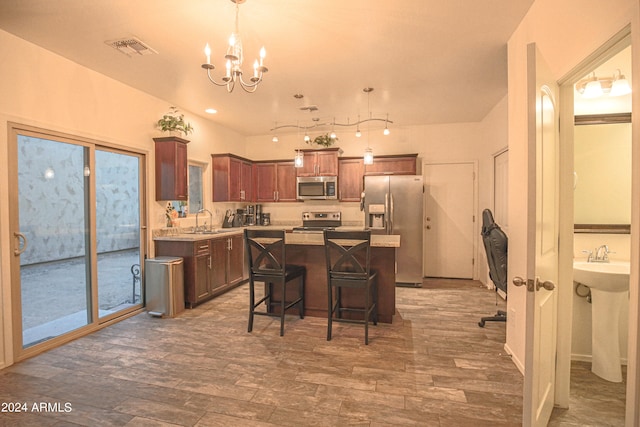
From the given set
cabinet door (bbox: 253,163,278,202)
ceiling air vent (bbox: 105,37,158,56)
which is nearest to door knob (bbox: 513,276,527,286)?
ceiling air vent (bbox: 105,37,158,56)

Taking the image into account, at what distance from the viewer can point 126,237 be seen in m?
3.78

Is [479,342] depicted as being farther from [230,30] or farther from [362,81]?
[230,30]

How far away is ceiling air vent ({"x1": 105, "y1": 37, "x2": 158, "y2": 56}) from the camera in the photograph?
8.64 ft

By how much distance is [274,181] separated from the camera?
605cm

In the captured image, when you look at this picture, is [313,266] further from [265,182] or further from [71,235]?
[265,182]

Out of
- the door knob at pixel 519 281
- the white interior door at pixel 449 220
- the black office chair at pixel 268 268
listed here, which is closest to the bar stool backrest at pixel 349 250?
the black office chair at pixel 268 268

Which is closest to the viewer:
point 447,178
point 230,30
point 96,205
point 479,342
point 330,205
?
point 230,30

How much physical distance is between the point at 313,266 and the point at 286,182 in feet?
9.20

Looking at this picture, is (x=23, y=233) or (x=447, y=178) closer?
(x=23, y=233)

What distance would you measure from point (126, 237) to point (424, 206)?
15.3ft

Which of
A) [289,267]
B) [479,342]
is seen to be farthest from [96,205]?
[479,342]

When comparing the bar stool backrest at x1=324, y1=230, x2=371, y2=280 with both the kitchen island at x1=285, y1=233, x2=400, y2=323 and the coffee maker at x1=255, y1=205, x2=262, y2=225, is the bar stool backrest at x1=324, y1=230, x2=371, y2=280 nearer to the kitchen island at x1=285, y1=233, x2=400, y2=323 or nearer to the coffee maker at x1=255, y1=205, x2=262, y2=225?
the kitchen island at x1=285, y1=233, x2=400, y2=323

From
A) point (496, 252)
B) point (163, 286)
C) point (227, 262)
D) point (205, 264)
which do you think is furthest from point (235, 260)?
point (496, 252)

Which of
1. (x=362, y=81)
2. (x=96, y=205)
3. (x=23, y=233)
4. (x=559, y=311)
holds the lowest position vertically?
(x=559, y=311)
